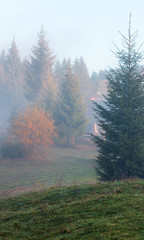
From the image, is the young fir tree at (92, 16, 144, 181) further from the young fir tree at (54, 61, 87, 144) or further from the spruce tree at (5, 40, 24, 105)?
the spruce tree at (5, 40, 24, 105)

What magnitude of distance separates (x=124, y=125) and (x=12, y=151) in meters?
27.7

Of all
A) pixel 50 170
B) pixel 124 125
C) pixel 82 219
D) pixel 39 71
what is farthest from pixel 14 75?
pixel 82 219

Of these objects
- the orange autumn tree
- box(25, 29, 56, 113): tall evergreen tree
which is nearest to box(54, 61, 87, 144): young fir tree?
the orange autumn tree

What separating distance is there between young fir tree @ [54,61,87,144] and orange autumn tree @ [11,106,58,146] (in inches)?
124

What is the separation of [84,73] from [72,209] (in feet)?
347

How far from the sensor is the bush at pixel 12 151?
4456 cm

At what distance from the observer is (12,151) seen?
148ft

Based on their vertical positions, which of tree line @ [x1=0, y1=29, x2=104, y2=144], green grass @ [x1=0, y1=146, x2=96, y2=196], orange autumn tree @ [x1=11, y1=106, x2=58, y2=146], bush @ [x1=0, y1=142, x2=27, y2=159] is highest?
tree line @ [x1=0, y1=29, x2=104, y2=144]

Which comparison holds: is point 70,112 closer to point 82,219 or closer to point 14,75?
point 82,219

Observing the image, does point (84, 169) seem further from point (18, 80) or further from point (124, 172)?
point (18, 80)

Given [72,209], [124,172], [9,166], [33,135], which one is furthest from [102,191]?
[33,135]

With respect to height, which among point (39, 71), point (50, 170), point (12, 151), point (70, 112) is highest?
point (39, 71)

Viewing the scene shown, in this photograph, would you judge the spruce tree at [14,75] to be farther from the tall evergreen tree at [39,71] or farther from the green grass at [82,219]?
the green grass at [82,219]

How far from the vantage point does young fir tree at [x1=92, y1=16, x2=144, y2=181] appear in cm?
2025
